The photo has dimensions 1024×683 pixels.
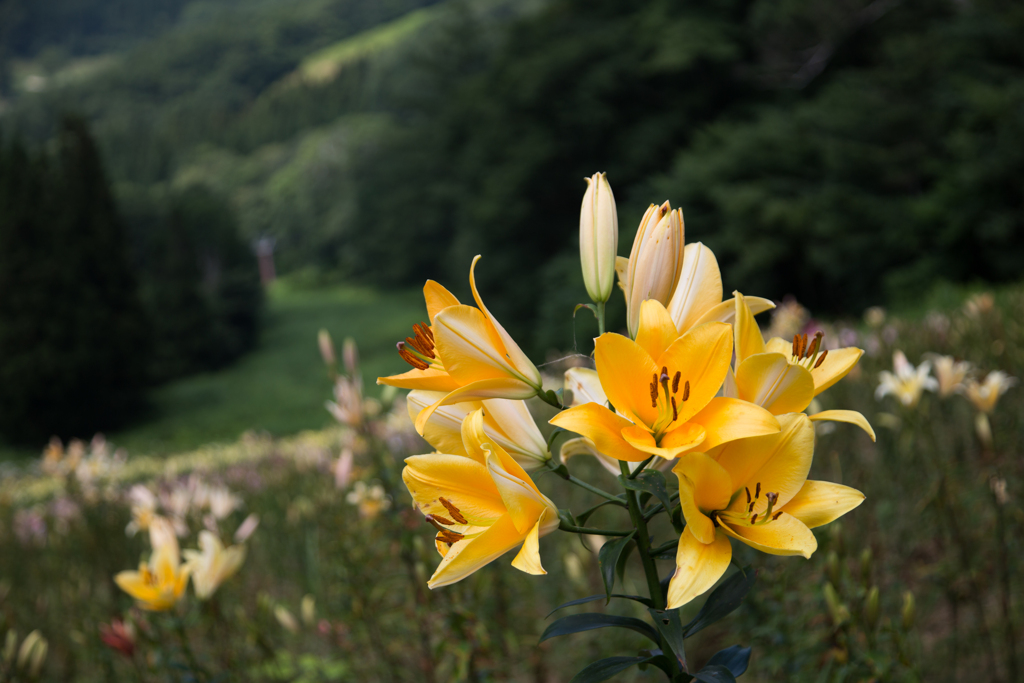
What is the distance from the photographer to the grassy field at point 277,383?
18484 mm

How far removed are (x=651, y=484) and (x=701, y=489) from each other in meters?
0.06

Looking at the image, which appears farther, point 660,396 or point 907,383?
point 907,383

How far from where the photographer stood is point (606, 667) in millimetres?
675

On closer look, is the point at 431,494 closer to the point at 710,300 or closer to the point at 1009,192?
the point at 710,300

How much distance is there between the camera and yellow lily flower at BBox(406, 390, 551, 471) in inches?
29.7

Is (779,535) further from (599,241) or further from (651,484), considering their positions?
(599,241)

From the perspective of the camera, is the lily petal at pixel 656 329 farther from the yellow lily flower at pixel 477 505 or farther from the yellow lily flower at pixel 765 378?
the yellow lily flower at pixel 477 505

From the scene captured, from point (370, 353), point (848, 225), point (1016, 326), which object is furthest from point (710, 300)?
point (370, 353)

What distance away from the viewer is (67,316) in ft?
56.7

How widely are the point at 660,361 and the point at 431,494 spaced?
0.30 m

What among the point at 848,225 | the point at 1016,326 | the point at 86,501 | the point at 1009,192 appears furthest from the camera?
the point at 848,225

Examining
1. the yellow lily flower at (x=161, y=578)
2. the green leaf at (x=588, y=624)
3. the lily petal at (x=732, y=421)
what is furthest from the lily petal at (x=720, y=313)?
the yellow lily flower at (x=161, y=578)

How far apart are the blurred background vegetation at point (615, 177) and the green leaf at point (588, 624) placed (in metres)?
10.9

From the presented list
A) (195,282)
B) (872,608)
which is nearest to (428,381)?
(872,608)
